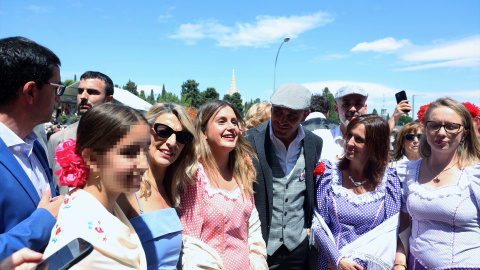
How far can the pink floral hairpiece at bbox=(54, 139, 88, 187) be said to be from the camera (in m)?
1.62

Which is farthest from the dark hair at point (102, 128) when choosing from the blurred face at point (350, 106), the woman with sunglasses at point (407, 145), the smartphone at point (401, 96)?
the woman with sunglasses at point (407, 145)

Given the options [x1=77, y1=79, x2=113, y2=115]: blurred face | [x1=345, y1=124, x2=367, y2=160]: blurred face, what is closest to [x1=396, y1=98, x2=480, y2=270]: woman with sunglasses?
[x1=345, y1=124, x2=367, y2=160]: blurred face

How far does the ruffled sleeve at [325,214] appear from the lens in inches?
113

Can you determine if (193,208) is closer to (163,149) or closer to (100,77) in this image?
(163,149)

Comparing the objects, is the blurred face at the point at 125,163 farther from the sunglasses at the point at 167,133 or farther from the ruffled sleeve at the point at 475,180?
the ruffled sleeve at the point at 475,180

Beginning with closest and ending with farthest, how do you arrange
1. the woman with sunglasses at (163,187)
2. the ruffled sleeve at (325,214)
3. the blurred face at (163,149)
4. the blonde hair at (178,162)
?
the woman with sunglasses at (163,187) → the blurred face at (163,149) → the blonde hair at (178,162) → the ruffled sleeve at (325,214)

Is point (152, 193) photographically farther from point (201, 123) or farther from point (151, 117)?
point (201, 123)

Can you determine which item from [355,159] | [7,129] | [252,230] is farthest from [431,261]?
[7,129]

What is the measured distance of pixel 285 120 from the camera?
324cm

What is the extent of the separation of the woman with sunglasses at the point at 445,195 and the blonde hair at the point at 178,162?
1.91 m

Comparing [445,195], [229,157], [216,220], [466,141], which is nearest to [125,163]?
[216,220]

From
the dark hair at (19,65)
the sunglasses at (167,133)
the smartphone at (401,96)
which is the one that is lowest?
the sunglasses at (167,133)

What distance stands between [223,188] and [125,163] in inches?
46.7

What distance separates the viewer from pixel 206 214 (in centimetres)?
249
